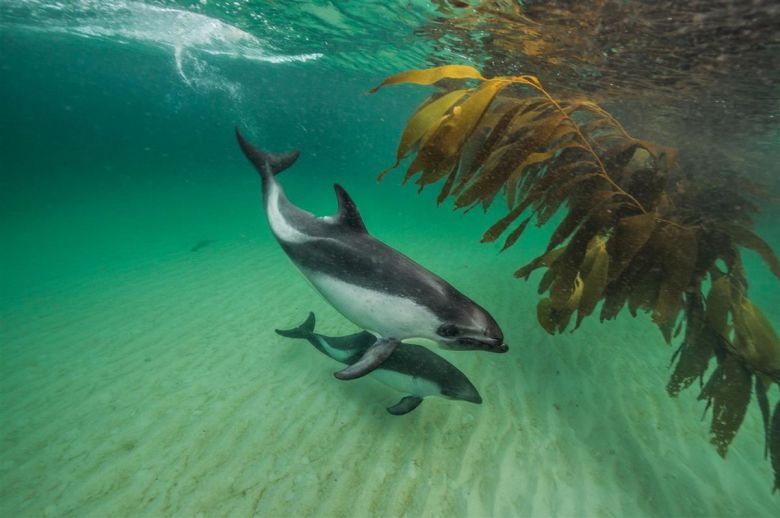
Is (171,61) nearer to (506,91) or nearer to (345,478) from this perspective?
(506,91)

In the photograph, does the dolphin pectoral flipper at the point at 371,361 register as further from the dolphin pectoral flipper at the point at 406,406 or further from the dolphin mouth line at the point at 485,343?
the dolphin pectoral flipper at the point at 406,406

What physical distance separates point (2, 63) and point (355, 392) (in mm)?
55910

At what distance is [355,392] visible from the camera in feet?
17.2

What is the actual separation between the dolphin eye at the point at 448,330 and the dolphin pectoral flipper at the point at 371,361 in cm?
46

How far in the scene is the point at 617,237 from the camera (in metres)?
3.54

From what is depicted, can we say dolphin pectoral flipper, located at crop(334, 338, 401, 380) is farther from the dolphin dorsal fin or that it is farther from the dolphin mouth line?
the dolphin dorsal fin

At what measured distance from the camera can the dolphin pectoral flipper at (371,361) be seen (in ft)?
9.55

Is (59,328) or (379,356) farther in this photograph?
(59,328)

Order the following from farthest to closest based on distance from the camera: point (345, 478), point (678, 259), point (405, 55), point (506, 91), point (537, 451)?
point (405, 55)
point (506, 91)
point (537, 451)
point (345, 478)
point (678, 259)

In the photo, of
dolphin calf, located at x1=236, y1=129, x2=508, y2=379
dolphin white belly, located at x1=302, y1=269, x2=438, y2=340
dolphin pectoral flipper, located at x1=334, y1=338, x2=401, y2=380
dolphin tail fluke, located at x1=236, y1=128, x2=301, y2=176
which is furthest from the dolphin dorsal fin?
dolphin tail fluke, located at x1=236, y1=128, x2=301, y2=176

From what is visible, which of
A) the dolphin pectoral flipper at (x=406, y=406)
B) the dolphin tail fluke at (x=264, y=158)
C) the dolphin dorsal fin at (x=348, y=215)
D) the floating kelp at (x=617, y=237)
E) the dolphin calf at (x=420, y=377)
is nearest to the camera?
the floating kelp at (x=617, y=237)

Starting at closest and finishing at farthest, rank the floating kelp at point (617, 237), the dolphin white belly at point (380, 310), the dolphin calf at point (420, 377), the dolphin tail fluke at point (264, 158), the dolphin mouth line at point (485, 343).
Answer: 1. the dolphin mouth line at point (485, 343)
2. the dolphin white belly at point (380, 310)
3. the floating kelp at point (617, 237)
4. the dolphin calf at point (420, 377)
5. the dolphin tail fluke at point (264, 158)

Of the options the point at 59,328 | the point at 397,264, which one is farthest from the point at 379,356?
the point at 59,328

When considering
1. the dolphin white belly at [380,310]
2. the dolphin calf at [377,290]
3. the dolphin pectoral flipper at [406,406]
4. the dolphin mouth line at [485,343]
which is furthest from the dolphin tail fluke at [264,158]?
the dolphin pectoral flipper at [406,406]
